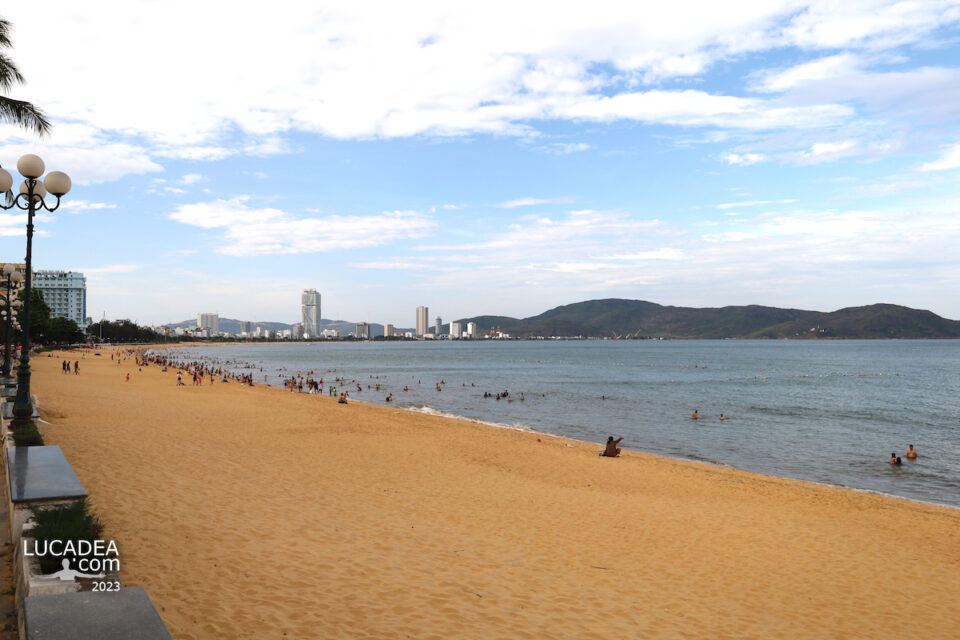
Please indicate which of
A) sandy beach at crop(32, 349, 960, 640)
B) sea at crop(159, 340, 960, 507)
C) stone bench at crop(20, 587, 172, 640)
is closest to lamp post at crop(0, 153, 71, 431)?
sandy beach at crop(32, 349, 960, 640)

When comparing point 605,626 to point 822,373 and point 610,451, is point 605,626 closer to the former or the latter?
point 610,451

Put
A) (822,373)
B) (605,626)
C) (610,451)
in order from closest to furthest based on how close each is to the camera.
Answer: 1. (605,626)
2. (610,451)
3. (822,373)

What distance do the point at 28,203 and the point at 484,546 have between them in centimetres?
1029

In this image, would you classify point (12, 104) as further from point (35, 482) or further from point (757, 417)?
point (757, 417)

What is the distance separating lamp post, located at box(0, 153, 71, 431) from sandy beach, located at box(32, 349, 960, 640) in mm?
1634

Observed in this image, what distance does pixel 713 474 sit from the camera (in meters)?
19.4

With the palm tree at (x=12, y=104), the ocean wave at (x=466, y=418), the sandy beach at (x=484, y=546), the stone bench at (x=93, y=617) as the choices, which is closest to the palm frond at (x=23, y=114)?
the palm tree at (x=12, y=104)

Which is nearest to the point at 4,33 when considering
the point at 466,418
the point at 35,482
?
the point at 35,482

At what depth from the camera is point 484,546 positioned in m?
9.18

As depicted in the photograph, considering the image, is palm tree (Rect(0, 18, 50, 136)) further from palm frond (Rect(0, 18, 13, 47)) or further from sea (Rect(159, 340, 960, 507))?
sea (Rect(159, 340, 960, 507))

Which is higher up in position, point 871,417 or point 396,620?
point 396,620

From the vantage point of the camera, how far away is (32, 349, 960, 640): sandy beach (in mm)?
6578

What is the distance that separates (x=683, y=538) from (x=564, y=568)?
3.56m

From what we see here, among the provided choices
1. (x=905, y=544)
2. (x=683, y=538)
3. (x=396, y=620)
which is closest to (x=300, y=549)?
(x=396, y=620)
